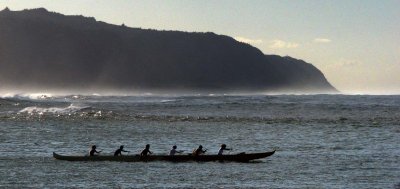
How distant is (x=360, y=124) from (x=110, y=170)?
4517cm

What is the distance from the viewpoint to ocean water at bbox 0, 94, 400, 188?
36688 millimetres

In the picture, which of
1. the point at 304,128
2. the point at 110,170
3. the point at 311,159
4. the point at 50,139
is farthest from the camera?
the point at 304,128

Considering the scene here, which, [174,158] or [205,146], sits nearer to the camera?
[174,158]

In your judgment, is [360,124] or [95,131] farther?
[360,124]

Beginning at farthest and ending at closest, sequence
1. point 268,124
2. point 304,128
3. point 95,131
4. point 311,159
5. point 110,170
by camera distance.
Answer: point 268,124 → point 304,128 → point 95,131 → point 311,159 → point 110,170

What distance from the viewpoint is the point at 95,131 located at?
224ft

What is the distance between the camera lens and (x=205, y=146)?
5534cm

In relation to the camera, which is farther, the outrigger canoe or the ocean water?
the outrigger canoe

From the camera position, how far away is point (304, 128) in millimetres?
73500

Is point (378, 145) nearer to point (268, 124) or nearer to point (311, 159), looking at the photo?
point (311, 159)

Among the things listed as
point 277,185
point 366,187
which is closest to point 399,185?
point 366,187

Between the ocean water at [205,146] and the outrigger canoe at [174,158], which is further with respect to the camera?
the outrigger canoe at [174,158]

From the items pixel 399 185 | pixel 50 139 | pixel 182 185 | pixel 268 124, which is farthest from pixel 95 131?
pixel 399 185

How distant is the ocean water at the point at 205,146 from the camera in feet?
120
